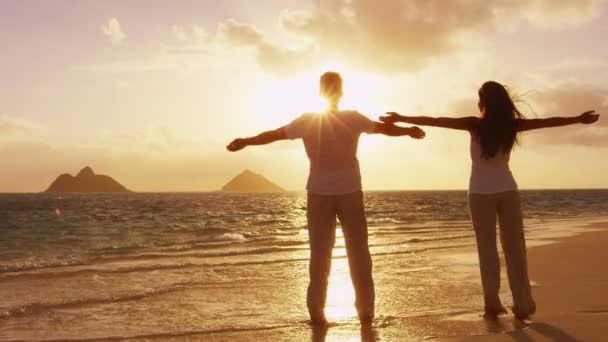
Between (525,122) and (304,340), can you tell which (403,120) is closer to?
(525,122)

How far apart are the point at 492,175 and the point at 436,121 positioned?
28.9 inches

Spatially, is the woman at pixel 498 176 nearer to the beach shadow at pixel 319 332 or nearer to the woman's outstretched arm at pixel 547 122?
the woman's outstretched arm at pixel 547 122

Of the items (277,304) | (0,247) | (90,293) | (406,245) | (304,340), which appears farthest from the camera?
(0,247)

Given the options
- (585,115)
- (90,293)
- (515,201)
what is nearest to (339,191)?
(515,201)

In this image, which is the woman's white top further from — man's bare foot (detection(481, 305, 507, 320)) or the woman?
man's bare foot (detection(481, 305, 507, 320))

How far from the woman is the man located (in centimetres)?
35

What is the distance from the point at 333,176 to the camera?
19.4 ft

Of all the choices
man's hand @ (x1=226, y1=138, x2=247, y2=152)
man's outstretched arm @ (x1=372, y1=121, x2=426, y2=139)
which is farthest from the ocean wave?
man's outstretched arm @ (x1=372, y1=121, x2=426, y2=139)

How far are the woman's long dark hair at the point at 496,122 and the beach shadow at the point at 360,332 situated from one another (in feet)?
6.49

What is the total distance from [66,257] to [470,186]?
51.5 ft

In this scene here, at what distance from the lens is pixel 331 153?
19.3ft

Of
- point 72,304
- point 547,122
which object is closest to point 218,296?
point 72,304

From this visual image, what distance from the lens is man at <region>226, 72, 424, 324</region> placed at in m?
5.90

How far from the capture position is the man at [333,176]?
5.90 m
